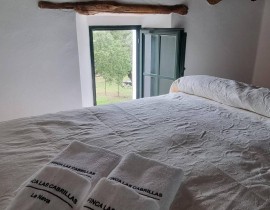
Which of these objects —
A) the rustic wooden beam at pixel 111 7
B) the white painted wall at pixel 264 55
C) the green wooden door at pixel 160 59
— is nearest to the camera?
the rustic wooden beam at pixel 111 7

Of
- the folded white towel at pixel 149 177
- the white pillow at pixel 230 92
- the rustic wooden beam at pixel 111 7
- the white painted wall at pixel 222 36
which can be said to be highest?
the rustic wooden beam at pixel 111 7

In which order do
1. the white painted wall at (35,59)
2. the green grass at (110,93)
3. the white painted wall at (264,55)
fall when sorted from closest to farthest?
1. the white painted wall at (35,59)
2. the white painted wall at (264,55)
3. the green grass at (110,93)

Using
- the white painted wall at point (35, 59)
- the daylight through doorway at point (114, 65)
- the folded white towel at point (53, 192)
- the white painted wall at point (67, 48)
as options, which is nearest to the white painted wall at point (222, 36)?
the white painted wall at point (67, 48)

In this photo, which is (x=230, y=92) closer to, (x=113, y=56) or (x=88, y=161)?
(x=88, y=161)

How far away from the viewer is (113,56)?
163 inches

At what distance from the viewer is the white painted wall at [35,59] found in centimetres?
204

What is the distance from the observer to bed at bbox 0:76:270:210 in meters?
0.85

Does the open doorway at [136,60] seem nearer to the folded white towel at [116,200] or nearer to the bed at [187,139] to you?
the bed at [187,139]

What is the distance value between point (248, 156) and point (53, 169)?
872mm

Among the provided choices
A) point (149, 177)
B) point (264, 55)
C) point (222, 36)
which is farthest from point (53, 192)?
point (264, 55)

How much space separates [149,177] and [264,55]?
3.02 meters

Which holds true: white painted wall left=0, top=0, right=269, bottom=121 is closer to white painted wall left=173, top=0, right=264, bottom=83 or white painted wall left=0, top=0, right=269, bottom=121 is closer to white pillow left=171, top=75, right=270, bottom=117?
white painted wall left=173, top=0, right=264, bottom=83

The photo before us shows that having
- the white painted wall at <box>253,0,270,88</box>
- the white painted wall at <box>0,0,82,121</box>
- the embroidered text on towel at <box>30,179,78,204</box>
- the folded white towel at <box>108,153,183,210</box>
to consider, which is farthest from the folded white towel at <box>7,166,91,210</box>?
the white painted wall at <box>253,0,270,88</box>

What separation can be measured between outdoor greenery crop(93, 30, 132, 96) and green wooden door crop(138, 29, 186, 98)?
0.72 metres
